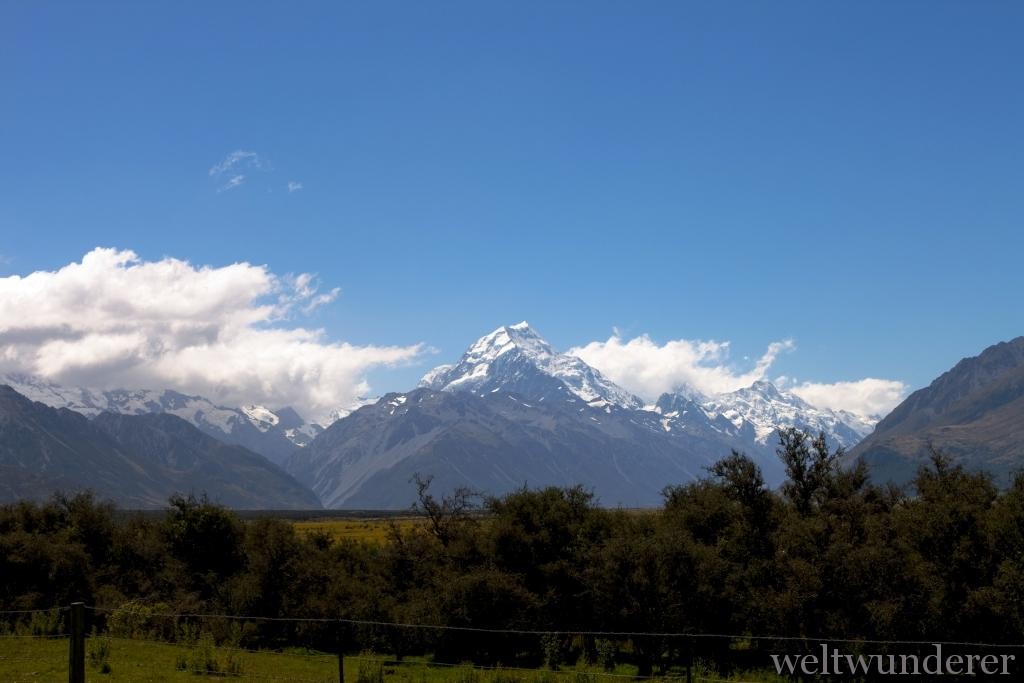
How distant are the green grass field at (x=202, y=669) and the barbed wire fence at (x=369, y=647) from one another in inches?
4.0

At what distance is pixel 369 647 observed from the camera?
62.1 m

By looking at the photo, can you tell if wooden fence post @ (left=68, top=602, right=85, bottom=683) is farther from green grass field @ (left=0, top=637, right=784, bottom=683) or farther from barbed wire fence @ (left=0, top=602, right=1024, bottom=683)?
barbed wire fence @ (left=0, top=602, right=1024, bottom=683)

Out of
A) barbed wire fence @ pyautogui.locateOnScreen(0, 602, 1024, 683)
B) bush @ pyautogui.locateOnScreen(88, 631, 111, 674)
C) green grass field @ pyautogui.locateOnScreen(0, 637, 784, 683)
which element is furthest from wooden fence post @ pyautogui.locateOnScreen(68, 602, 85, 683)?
bush @ pyautogui.locateOnScreen(88, 631, 111, 674)

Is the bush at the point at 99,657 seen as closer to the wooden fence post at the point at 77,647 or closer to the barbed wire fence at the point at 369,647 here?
the barbed wire fence at the point at 369,647

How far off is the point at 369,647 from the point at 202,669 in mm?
24206

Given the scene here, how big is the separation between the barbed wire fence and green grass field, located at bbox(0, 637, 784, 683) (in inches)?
4.0

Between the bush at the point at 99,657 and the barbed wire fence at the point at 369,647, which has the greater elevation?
the bush at the point at 99,657

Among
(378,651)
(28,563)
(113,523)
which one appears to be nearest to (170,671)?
(378,651)

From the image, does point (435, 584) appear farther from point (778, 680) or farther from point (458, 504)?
point (778, 680)

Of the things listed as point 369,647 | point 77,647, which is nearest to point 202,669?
point 77,647

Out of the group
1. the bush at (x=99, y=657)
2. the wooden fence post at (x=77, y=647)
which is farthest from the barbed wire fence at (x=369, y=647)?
the wooden fence post at (x=77, y=647)

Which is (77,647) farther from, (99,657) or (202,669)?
(99,657)

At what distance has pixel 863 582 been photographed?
52000mm

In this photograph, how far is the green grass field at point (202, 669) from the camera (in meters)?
34.4
